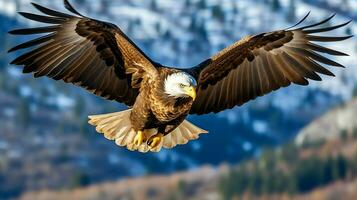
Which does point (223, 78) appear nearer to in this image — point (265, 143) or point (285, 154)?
point (285, 154)

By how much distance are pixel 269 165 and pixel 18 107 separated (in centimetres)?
1625

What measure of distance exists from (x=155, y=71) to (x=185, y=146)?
6510 cm

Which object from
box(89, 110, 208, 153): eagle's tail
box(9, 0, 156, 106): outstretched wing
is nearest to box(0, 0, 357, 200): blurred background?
box(89, 110, 208, 153): eagle's tail

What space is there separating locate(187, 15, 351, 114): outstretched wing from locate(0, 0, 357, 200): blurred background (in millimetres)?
47069

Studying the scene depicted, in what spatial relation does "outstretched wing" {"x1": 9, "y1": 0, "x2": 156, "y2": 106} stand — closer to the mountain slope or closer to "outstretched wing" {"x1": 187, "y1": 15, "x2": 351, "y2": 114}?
"outstretched wing" {"x1": 187, "y1": 15, "x2": 351, "y2": 114}

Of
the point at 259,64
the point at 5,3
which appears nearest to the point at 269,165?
the point at 5,3

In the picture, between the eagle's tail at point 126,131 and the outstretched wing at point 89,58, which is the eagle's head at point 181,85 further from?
the eagle's tail at point 126,131

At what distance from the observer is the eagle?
13031 mm

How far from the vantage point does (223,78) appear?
14367 mm

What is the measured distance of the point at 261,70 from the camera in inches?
571

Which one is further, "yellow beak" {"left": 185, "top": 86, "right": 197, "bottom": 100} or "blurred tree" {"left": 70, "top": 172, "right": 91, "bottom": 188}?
"blurred tree" {"left": 70, "top": 172, "right": 91, "bottom": 188}

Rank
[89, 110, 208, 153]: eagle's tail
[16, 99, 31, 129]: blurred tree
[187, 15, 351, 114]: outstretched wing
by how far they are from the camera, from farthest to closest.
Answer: [16, 99, 31, 129]: blurred tree, [187, 15, 351, 114]: outstretched wing, [89, 110, 208, 153]: eagle's tail

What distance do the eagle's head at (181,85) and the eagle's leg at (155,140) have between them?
2.82ft

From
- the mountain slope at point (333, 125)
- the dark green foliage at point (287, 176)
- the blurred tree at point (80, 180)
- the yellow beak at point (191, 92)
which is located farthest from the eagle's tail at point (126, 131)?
the mountain slope at point (333, 125)
